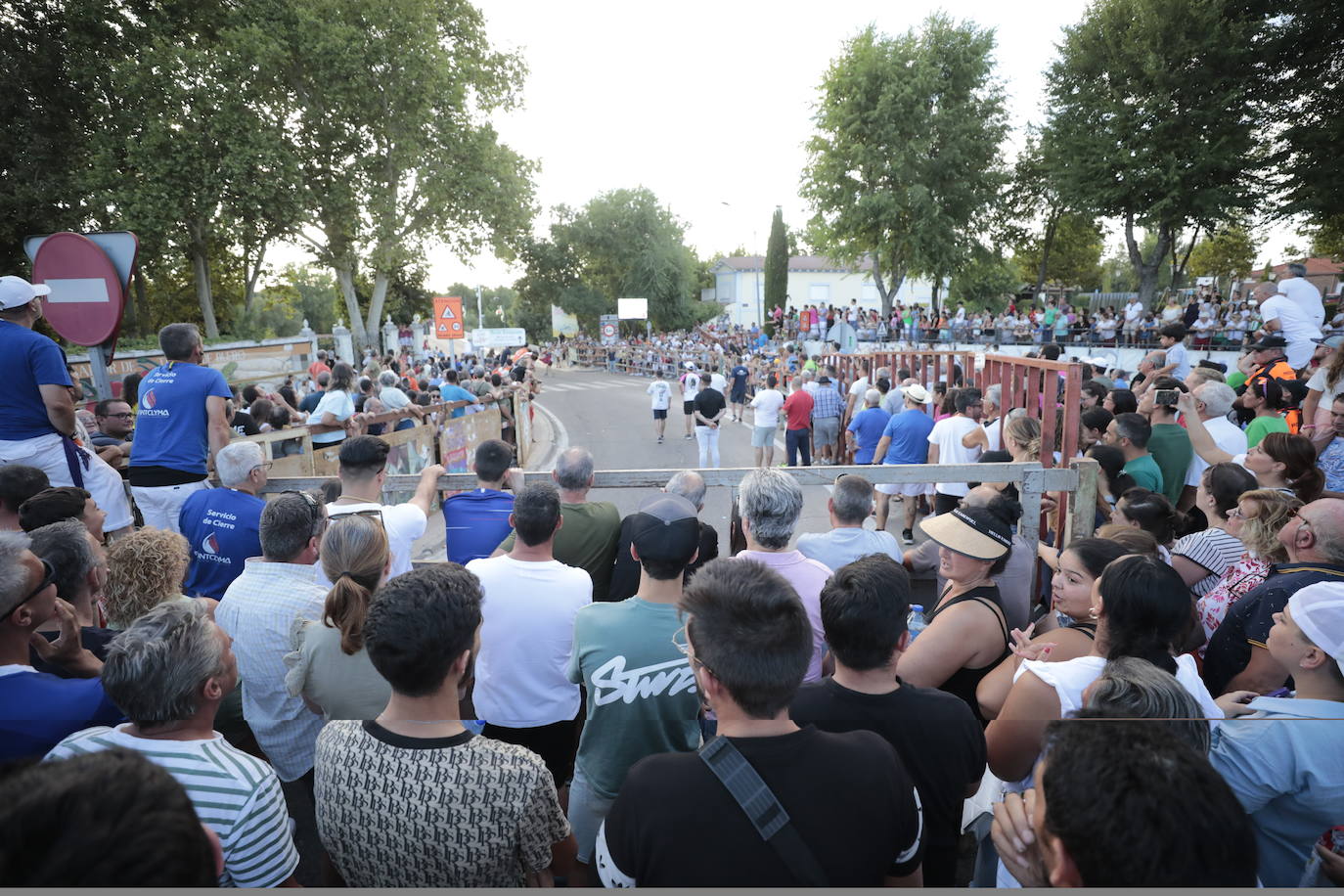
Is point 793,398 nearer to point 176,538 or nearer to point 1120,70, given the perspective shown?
point 176,538

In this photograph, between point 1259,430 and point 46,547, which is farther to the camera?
point 1259,430

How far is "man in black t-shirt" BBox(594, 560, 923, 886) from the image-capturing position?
1476mm

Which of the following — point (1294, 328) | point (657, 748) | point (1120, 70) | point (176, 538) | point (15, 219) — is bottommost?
point (657, 748)

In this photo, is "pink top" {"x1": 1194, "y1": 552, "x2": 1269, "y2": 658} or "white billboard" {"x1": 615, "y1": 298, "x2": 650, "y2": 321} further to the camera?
"white billboard" {"x1": 615, "y1": 298, "x2": 650, "y2": 321}

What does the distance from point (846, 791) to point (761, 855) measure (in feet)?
0.77

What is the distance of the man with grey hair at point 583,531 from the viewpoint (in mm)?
3867

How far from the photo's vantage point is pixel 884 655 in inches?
81.0

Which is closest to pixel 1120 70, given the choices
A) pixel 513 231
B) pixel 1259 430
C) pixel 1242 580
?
pixel 513 231

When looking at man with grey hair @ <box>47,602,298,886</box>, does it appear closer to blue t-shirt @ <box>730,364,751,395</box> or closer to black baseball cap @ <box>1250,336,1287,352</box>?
black baseball cap @ <box>1250,336,1287,352</box>

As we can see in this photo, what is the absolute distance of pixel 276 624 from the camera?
9.09 ft

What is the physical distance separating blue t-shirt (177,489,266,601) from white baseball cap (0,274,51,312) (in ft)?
5.28

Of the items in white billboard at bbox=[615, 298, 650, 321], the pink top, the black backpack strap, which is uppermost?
white billboard at bbox=[615, 298, 650, 321]

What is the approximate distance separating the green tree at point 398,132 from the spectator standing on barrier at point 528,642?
27599 millimetres

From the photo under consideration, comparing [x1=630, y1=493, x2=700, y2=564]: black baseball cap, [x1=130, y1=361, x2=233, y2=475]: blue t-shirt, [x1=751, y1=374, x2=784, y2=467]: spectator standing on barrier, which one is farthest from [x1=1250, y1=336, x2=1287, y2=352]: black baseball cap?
[x1=130, y1=361, x2=233, y2=475]: blue t-shirt
